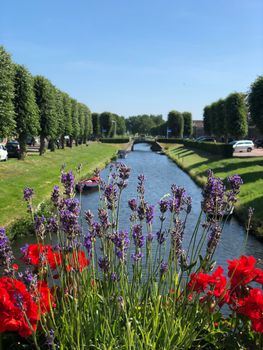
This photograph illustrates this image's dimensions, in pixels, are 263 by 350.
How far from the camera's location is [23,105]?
120 ft

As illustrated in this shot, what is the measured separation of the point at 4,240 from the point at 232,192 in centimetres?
218

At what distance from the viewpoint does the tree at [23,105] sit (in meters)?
36.3

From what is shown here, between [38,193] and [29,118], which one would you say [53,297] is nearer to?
[38,193]

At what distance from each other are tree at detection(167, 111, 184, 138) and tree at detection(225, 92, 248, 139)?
6797 cm

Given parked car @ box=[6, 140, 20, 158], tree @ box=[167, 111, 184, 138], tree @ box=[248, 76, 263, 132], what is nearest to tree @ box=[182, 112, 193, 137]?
tree @ box=[167, 111, 184, 138]

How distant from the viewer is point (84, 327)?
14.2 feet

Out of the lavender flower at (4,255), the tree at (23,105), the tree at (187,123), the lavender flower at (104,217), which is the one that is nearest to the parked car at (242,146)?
the tree at (23,105)

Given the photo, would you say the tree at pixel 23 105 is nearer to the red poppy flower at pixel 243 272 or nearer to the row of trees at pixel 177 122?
the red poppy flower at pixel 243 272

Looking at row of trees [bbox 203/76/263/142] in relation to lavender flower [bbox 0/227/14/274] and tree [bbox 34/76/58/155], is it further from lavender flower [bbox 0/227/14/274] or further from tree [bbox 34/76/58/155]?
lavender flower [bbox 0/227/14/274]

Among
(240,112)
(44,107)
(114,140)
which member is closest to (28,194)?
(44,107)

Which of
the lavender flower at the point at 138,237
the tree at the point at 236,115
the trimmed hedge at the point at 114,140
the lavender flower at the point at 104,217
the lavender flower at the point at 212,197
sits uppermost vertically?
the tree at the point at 236,115

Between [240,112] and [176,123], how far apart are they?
70797mm

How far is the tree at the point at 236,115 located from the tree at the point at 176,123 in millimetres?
67970

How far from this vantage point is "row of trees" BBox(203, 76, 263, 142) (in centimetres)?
3903
